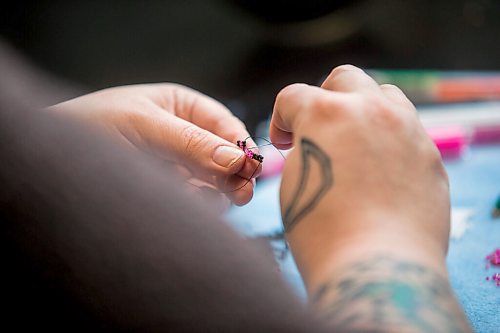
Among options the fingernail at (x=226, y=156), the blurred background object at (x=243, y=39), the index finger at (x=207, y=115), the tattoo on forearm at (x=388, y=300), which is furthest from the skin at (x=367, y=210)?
the blurred background object at (x=243, y=39)

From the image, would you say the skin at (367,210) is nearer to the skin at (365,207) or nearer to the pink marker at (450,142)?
the skin at (365,207)

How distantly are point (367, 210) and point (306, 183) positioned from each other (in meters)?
0.07

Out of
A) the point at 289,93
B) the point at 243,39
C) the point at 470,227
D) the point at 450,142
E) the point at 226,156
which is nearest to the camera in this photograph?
the point at 289,93

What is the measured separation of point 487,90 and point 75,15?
1218 millimetres

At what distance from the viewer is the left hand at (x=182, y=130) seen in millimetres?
685

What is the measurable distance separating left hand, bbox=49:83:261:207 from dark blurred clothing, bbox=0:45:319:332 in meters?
0.29

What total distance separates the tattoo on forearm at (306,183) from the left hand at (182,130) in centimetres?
18

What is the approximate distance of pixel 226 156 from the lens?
668mm

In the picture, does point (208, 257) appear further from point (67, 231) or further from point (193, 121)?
point (193, 121)

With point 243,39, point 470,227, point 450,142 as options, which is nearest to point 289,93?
point 470,227

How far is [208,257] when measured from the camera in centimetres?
35

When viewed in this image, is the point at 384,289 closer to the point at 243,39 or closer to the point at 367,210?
the point at 367,210

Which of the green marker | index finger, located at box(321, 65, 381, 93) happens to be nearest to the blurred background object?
the green marker

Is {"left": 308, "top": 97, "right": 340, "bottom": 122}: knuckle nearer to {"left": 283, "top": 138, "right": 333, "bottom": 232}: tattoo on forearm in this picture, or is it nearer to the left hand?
{"left": 283, "top": 138, "right": 333, "bottom": 232}: tattoo on forearm
